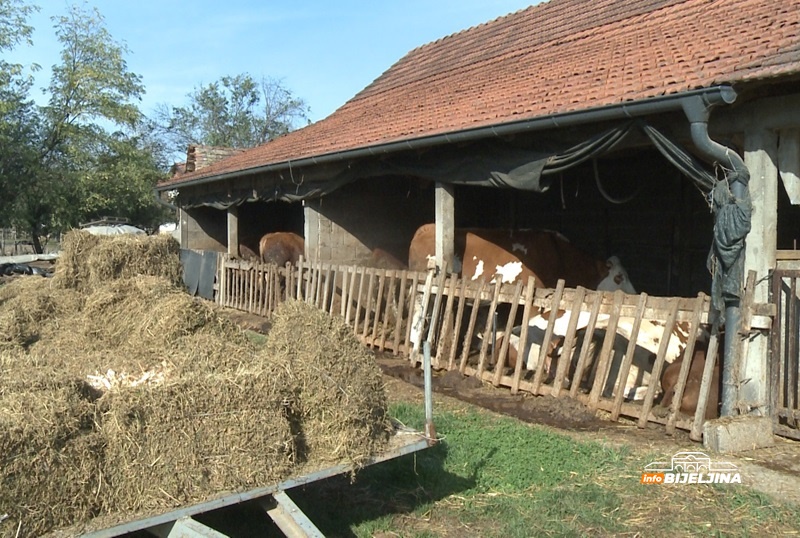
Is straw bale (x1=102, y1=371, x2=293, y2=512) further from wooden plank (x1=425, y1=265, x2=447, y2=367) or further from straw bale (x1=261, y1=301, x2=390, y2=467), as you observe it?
wooden plank (x1=425, y1=265, x2=447, y2=367)

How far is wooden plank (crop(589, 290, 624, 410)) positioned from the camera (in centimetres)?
616

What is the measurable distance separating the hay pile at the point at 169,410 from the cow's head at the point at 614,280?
615cm

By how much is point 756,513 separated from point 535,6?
11151mm

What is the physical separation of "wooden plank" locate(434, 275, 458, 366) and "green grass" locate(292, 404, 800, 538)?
288 cm

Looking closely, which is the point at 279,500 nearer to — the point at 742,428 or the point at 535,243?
the point at 742,428

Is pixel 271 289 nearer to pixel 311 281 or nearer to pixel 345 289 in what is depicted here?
pixel 311 281

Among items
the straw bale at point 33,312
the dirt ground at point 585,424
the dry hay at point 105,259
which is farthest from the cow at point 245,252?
the straw bale at point 33,312

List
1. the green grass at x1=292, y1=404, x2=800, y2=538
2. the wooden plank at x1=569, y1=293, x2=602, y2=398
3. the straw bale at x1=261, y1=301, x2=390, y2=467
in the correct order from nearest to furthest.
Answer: the straw bale at x1=261, y1=301, x2=390, y2=467
the green grass at x1=292, y1=404, x2=800, y2=538
the wooden plank at x1=569, y1=293, x2=602, y2=398

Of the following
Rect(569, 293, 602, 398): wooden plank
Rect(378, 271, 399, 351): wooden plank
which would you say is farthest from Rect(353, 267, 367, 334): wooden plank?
Rect(569, 293, 602, 398): wooden plank

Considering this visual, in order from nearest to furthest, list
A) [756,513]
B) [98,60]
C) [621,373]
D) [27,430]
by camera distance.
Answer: [27,430], [756,513], [621,373], [98,60]

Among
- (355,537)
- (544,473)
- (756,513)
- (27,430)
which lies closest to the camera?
(27,430)

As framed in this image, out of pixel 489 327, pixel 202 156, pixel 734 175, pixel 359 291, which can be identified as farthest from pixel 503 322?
pixel 202 156

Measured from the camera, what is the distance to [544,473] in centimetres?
470

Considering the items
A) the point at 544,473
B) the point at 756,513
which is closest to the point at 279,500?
the point at 544,473
